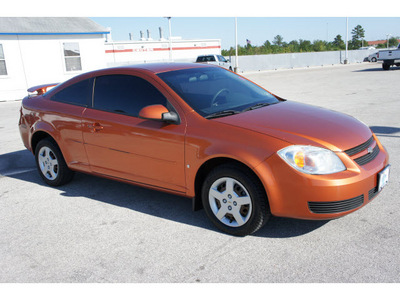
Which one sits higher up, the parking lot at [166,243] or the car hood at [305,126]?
the car hood at [305,126]

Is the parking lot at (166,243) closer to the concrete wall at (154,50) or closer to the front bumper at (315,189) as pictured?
the front bumper at (315,189)

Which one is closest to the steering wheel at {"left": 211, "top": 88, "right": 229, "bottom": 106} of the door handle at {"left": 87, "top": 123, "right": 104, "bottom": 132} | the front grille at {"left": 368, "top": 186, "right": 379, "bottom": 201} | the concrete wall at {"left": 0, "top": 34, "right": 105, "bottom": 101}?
the door handle at {"left": 87, "top": 123, "right": 104, "bottom": 132}

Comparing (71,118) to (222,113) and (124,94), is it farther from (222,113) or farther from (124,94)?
(222,113)

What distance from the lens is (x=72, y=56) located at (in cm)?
2047

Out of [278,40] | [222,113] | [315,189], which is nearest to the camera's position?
[315,189]

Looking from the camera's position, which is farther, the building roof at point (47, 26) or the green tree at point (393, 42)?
the green tree at point (393, 42)

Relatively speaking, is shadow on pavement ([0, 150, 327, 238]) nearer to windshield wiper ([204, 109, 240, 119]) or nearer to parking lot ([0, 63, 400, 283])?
parking lot ([0, 63, 400, 283])

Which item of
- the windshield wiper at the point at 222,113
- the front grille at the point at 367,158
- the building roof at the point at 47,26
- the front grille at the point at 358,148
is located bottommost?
the front grille at the point at 367,158

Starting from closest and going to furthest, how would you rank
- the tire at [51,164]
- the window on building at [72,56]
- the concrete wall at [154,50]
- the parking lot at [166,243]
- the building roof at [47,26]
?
the parking lot at [166,243]
the tire at [51,164]
the building roof at [47,26]
the window on building at [72,56]
the concrete wall at [154,50]

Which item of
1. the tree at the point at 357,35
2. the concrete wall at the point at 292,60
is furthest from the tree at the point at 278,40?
the concrete wall at the point at 292,60

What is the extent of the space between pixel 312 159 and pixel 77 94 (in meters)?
3.08

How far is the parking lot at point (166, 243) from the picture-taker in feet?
10.3

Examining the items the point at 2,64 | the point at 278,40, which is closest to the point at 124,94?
the point at 2,64

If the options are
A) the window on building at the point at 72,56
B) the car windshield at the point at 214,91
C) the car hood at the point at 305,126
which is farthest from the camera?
the window on building at the point at 72,56
